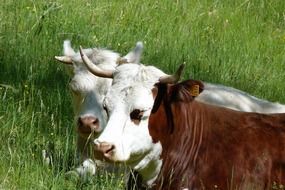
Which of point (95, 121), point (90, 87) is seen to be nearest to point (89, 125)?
point (95, 121)

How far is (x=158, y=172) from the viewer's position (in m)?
8.02

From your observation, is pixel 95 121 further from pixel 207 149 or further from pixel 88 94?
pixel 207 149

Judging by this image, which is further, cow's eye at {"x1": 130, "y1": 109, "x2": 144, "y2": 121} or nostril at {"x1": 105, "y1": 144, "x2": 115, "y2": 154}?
cow's eye at {"x1": 130, "y1": 109, "x2": 144, "y2": 121}

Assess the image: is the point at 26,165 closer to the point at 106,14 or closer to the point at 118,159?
the point at 118,159

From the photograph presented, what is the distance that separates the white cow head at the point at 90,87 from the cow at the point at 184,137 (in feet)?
1.58

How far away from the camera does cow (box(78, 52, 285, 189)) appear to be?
7.63 metres

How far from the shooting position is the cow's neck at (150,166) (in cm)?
782

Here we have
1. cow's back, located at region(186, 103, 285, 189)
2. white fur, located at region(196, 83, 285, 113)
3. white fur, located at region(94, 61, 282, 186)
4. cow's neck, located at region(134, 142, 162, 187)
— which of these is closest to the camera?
white fur, located at region(94, 61, 282, 186)

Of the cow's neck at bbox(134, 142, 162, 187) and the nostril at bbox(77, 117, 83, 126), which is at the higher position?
the nostril at bbox(77, 117, 83, 126)

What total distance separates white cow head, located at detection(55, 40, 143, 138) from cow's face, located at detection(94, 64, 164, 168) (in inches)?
28.8

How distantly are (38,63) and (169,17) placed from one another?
3.13 m

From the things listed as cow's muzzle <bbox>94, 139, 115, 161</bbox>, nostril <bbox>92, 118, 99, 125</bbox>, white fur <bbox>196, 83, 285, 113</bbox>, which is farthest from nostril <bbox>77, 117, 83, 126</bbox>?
white fur <bbox>196, 83, 285, 113</bbox>

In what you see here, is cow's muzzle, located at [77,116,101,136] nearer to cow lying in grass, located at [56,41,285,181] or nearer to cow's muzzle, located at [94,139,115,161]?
A: cow lying in grass, located at [56,41,285,181]

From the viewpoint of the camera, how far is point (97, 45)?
1193 centimetres
